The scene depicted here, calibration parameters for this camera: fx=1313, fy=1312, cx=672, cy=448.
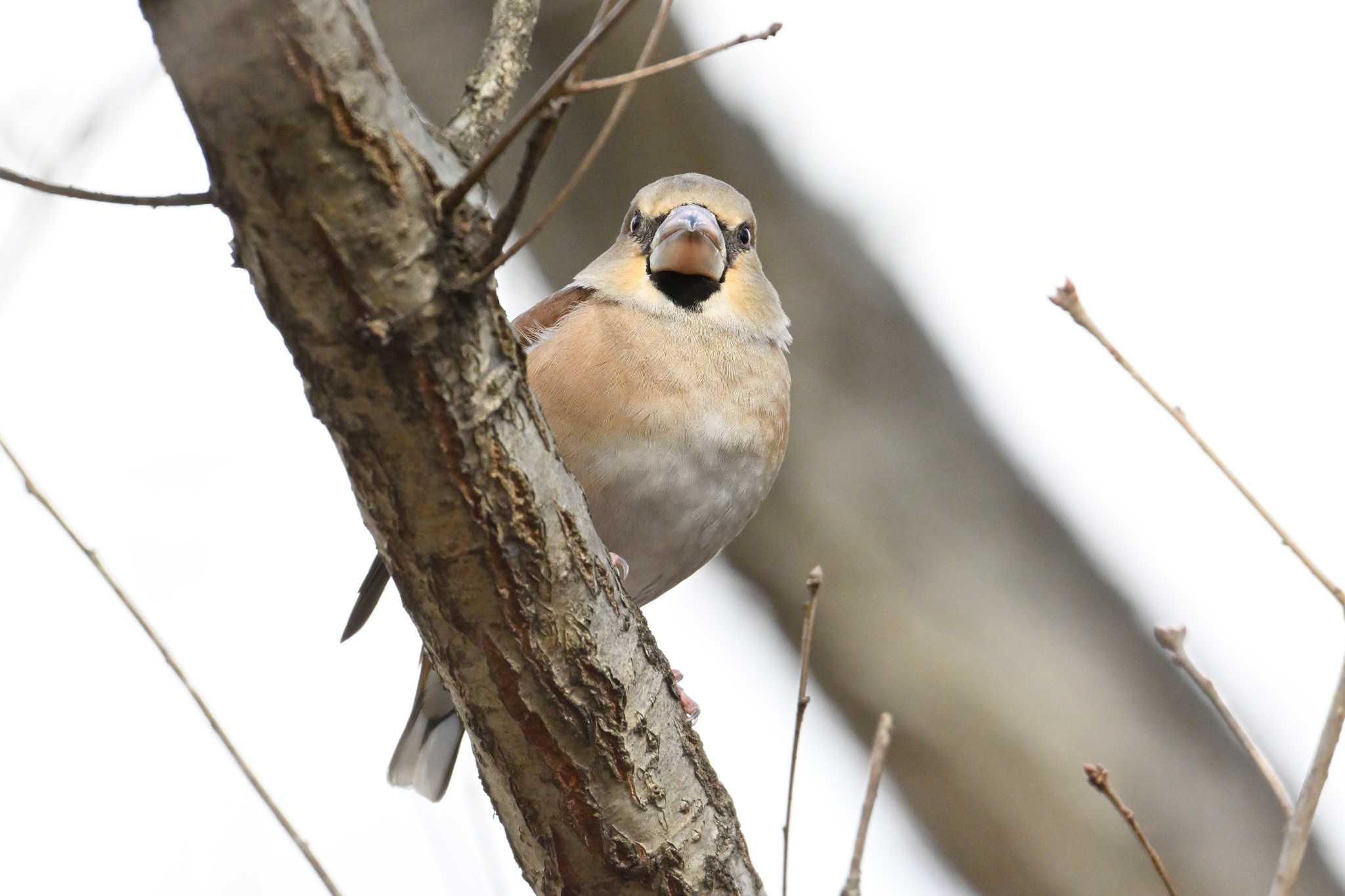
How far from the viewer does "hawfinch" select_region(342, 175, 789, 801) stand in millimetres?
3459

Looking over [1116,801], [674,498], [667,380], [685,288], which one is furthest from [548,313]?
[1116,801]

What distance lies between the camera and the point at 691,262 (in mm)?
3848

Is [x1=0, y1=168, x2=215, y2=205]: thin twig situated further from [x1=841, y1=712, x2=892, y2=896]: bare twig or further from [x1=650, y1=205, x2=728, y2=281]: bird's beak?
[x1=650, y1=205, x2=728, y2=281]: bird's beak

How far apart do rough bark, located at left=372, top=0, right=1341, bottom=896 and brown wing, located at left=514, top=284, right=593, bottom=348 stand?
0.31 meters

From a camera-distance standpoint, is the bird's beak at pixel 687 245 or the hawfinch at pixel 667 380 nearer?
the hawfinch at pixel 667 380

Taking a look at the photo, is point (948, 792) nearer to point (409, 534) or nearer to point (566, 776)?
point (566, 776)

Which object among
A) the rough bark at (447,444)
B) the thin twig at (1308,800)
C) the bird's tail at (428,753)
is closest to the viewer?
the rough bark at (447,444)

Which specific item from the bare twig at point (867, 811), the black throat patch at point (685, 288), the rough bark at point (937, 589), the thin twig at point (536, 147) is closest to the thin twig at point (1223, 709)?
the bare twig at point (867, 811)

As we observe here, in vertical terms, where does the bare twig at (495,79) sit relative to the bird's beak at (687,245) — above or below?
above

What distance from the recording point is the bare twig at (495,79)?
188 cm

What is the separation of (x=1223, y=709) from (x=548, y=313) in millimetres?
2369

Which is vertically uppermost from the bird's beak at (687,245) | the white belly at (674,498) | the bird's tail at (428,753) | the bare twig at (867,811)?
the bird's beak at (687,245)

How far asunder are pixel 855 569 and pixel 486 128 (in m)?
2.41

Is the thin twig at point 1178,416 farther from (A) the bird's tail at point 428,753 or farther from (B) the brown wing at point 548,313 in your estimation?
(A) the bird's tail at point 428,753
